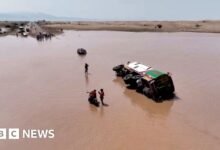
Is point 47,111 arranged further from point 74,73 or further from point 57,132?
point 74,73

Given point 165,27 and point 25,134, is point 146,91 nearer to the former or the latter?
point 25,134

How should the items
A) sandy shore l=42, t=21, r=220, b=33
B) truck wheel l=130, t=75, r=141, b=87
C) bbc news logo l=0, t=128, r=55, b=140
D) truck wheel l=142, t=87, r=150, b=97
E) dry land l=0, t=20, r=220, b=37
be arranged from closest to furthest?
bbc news logo l=0, t=128, r=55, b=140 < truck wheel l=142, t=87, r=150, b=97 < truck wheel l=130, t=75, r=141, b=87 < sandy shore l=42, t=21, r=220, b=33 < dry land l=0, t=20, r=220, b=37

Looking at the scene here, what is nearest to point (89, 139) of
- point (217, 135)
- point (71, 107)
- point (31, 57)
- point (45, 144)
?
point (45, 144)

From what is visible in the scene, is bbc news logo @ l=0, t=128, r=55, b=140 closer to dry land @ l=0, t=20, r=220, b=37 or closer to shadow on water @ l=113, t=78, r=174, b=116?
shadow on water @ l=113, t=78, r=174, b=116

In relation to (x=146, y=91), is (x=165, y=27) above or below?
above

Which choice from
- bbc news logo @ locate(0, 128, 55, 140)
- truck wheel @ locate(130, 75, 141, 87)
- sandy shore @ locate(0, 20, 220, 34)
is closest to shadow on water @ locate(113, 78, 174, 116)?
truck wheel @ locate(130, 75, 141, 87)

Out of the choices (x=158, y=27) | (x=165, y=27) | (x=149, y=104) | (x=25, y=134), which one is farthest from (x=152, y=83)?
(x=165, y=27)

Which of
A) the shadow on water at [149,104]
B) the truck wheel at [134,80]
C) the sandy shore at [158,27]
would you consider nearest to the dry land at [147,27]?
the sandy shore at [158,27]
